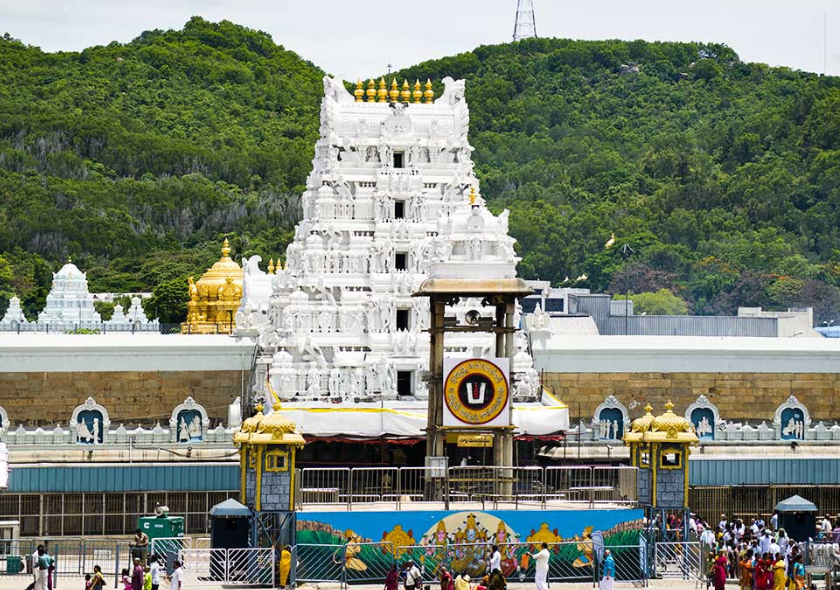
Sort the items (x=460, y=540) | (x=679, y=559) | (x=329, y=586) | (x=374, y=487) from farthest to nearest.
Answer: (x=374, y=487) → (x=679, y=559) → (x=460, y=540) → (x=329, y=586)

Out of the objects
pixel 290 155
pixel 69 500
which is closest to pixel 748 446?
pixel 69 500

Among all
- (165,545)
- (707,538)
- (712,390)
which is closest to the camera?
(165,545)

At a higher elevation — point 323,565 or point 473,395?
point 473,395

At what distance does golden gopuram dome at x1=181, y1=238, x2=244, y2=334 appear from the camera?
97812 mm

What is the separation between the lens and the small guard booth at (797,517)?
44.8 meters

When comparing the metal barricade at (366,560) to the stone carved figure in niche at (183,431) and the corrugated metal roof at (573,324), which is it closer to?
the stone carved figure in niche at (183,431)

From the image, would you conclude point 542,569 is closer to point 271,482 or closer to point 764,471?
point 271,482

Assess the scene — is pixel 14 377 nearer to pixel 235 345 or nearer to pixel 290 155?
pixel 235 345

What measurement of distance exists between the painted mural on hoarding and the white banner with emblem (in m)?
3.86

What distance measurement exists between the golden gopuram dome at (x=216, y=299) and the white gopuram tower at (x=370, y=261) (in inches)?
1302

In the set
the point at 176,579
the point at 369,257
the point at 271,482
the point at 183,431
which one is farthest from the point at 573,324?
the point at 176,579

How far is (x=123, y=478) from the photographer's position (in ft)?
168

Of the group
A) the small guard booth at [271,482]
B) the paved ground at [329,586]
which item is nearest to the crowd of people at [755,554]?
the paved ground at [329,586]

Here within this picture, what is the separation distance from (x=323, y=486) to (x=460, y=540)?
9.30 metres
